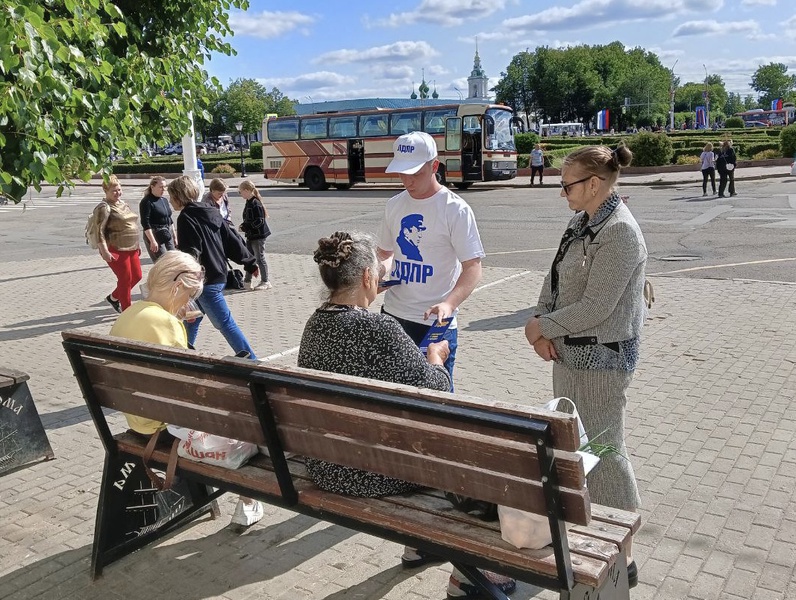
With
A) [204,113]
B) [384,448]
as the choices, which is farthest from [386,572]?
[204,113]

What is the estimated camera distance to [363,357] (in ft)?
9.78

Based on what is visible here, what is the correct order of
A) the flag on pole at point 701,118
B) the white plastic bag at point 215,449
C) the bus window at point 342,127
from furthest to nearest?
1. the flag on pole at point 701,118
2. the bus window at point 342,127
3. the white plastic bag at point 215,449

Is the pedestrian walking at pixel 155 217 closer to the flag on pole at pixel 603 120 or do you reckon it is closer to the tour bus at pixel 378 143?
the tour bus at pixel 378 143

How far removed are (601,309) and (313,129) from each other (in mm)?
30379

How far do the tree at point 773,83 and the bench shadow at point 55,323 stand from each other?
483 ft

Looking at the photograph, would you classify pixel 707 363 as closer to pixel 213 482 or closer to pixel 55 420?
pixel 213 482

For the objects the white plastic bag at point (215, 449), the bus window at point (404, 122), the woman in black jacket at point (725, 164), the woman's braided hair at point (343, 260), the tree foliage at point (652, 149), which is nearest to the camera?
the woman's braided hair at point (343, 260)

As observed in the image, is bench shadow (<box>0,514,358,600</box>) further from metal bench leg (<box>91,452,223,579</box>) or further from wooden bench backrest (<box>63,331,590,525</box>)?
wooden bench backrest (<box>63,331,590,525</box>)

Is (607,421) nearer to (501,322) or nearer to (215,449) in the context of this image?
(215,449)

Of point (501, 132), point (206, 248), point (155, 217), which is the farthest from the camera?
point (501, 132)

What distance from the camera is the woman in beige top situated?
872 cm

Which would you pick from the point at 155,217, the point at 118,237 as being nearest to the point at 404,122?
the point at 155,217

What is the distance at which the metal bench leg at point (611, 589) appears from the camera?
8.38ft

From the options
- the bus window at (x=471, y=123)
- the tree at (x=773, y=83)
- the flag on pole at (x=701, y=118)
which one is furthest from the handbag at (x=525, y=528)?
the tree at (x=773, y=83)
